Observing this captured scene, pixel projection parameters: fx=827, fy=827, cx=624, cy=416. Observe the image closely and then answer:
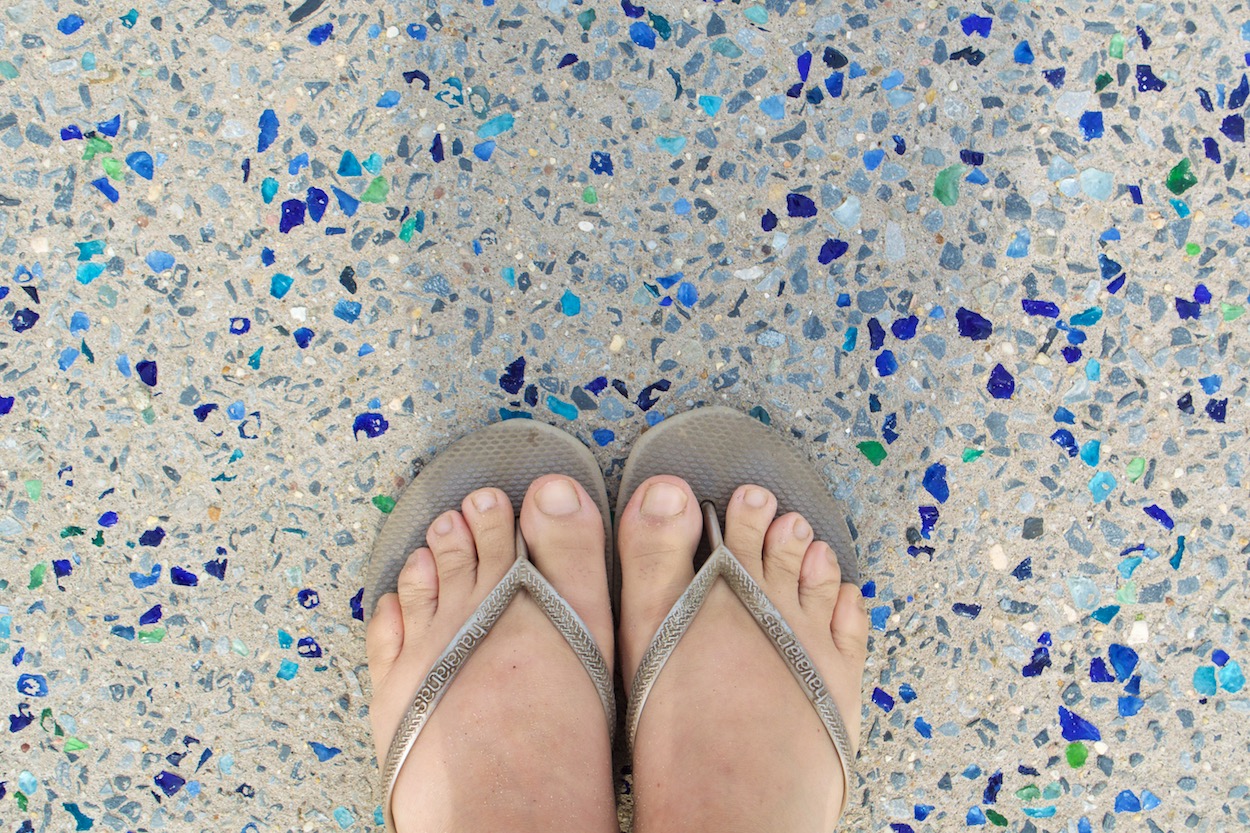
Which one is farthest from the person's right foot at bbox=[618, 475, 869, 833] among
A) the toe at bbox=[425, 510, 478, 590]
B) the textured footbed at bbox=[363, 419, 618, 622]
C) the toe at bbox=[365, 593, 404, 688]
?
the toe at bbox=[365, 593, 404, 688]

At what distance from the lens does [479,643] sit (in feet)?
4.21

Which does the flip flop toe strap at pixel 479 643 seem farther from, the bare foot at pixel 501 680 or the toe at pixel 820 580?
the toe at pixel 820 580

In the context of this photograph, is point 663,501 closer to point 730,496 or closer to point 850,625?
point 730,496

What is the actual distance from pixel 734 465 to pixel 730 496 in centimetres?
6

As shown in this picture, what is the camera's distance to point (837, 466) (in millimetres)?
1333

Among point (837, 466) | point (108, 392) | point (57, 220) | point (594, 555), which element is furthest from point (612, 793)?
point (57, 220)

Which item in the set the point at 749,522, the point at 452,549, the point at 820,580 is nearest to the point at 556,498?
the point at 452,549

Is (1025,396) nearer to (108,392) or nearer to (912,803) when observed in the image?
(912,803)

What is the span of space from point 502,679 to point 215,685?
475 mm

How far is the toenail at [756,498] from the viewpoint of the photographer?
4.30ft

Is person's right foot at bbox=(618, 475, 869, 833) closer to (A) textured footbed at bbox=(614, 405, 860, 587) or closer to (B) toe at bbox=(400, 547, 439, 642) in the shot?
(A) textured footbed at bbox=(614, 405, 860, 587)

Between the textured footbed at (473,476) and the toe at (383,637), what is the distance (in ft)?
0.08

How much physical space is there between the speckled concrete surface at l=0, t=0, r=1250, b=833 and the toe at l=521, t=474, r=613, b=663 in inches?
4.0

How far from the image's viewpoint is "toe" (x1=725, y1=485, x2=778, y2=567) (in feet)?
4.32
